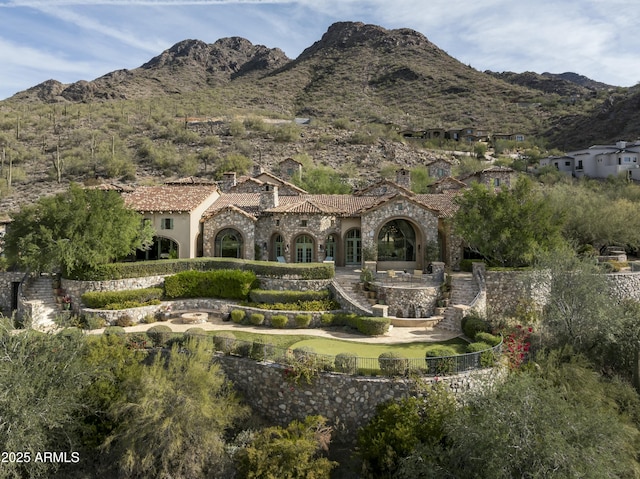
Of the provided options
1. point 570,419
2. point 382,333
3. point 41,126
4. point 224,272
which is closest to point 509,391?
point 570,419

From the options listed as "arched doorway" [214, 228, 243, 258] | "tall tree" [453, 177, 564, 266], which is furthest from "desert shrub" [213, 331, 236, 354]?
"tall tree" [453, 177, 564, 266]

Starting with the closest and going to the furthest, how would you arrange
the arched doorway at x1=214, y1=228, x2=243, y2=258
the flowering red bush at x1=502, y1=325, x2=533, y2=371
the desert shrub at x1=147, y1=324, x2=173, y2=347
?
the flowering red bush at x1=502, y1=325, x2=533, y2=371, the desert shrub at x1=147, y1=324, x2=173, y2=347, the arched doorway at x1=214, y1=228, x2=243, y2=258

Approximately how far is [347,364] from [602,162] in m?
62.9

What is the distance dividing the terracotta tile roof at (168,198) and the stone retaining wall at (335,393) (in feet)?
Answer: 56.7

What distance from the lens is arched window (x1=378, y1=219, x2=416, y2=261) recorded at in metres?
33.5

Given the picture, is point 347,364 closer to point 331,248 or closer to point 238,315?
point 238,315

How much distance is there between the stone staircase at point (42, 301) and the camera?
25.6 m

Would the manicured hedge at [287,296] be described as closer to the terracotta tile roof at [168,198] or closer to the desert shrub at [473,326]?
the desert shrub at [473,326]

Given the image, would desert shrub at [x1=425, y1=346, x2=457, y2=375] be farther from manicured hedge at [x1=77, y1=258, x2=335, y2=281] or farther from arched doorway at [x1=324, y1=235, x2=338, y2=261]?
arched doorway at [x1=324, y1=235, x2=338, y2=261]

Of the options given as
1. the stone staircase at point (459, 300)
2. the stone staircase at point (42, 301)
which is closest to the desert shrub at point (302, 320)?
the stone staircase at point (459, 300)

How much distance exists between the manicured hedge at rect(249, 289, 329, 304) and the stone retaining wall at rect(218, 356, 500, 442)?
771 centimetres

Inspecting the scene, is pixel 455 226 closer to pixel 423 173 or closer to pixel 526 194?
pixel 526 194

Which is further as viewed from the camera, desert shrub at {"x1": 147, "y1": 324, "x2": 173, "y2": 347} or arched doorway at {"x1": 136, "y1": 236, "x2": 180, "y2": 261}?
arched doorway at {"x1": 136, "y1": 236, "x2": 180, "y2": 261}

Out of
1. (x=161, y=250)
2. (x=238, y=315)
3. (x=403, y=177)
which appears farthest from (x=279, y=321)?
(x=403, y=177)
